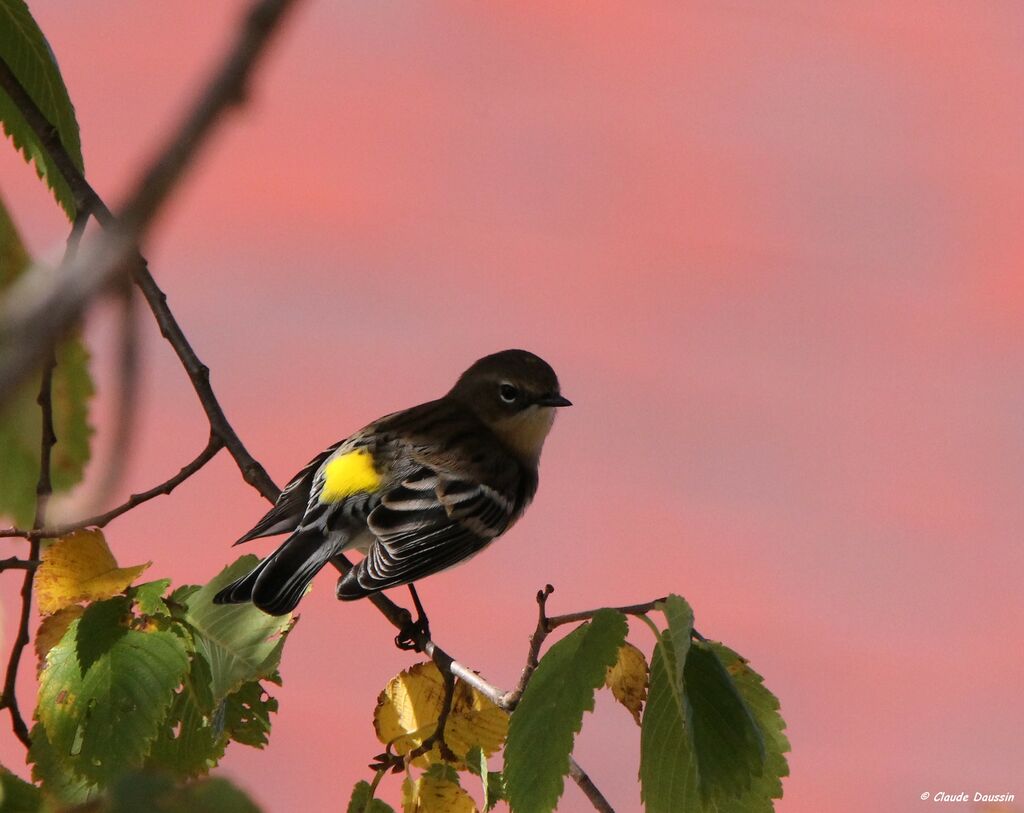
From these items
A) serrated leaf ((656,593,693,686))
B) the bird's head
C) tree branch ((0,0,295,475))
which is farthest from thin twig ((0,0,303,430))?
the bird's head

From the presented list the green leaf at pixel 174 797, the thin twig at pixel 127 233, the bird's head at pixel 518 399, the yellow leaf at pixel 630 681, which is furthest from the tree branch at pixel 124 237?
the bird's head at pixel 518 399

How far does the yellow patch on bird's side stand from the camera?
4.21 m

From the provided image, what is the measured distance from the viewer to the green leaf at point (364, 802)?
2.32m

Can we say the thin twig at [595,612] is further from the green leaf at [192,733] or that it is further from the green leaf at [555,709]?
the green leaf at [192,733]

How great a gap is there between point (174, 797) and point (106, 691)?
4.47ft

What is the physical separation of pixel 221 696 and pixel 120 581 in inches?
11.3

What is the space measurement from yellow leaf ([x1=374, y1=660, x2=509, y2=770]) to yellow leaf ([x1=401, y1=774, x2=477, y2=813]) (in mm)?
151

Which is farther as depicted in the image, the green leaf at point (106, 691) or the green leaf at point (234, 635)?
the green leaf at point (234, 635)

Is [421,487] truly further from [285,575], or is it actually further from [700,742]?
[700,742]

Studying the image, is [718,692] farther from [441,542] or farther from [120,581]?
[441,542]

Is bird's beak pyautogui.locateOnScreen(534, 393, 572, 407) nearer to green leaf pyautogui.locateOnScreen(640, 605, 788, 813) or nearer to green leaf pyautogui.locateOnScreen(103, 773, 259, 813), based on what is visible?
green leaf pyautogui.locateOnScreen(640, 605, 788, 813)

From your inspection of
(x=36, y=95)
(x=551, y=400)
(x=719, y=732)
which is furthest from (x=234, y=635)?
(x=551, y=400)

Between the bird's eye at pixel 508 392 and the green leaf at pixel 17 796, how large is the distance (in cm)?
374

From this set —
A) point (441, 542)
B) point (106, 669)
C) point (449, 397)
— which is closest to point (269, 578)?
point (106, 669)
